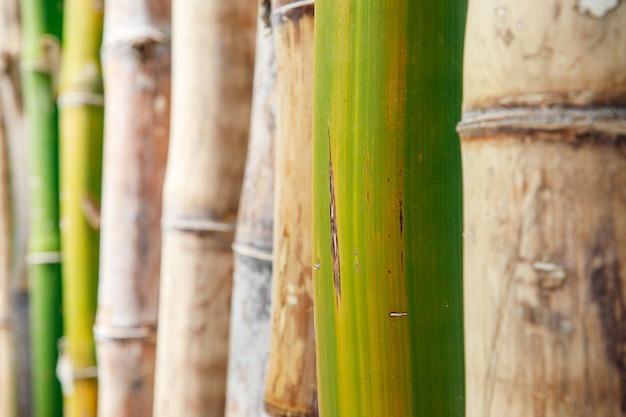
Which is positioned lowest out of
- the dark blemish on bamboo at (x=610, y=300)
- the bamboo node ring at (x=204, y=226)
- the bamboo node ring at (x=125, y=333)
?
the bamboo node ring at (x=125, y=333)

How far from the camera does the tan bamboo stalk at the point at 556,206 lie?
0.31 m

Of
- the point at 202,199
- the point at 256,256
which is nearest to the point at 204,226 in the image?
the point at 202,199

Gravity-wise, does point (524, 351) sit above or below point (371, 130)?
below

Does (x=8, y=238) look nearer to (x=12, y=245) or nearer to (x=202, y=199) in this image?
(x=12, y=245)

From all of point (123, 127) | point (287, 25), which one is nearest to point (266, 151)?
point (287, 25)

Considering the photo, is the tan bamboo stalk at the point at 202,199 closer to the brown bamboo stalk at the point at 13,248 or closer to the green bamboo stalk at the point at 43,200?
the green bamboo stalk at the point at 43,200

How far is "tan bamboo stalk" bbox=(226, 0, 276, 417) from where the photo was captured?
59cm

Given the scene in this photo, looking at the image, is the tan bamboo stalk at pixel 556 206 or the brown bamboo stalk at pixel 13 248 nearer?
the tan bamboo stalk at pixel 556 206

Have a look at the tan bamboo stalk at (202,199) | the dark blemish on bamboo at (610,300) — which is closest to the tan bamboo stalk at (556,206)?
the dark blemish on bamboo at (610,300)

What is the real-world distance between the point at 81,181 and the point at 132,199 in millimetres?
174

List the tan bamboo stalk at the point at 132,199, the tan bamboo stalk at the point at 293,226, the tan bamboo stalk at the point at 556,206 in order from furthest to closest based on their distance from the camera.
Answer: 1. the tan bamboo stalk at the point at 132,199
2. the tan bamboo stalk at the point at 293,226
3. the tan bamboo stalk at the point at 556,206

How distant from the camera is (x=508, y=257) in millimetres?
326

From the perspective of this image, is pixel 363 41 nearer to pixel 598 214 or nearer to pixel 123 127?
pixel 598 214

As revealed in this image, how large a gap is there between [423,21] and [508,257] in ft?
0.44
